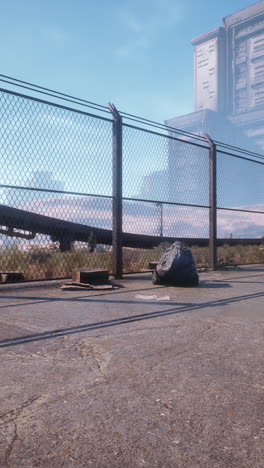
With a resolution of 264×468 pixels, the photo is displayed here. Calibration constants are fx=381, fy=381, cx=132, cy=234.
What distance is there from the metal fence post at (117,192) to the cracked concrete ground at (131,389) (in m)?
2.80

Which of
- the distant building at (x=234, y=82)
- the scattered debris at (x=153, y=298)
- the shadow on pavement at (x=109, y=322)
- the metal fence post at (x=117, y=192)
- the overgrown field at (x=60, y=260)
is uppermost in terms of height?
the distant building at (x=234, y=82)

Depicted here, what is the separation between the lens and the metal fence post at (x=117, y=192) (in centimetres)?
649

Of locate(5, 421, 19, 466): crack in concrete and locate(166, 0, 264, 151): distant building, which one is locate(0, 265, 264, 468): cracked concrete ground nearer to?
locate(5, 421, 19, 466): crack in concrete

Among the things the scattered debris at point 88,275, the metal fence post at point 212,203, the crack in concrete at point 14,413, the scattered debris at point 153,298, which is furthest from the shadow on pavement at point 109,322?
the metal fence post at point 212,203

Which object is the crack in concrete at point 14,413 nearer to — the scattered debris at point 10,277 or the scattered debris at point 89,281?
the scattered debris at point 89,281

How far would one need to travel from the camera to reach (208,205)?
27.8 ft

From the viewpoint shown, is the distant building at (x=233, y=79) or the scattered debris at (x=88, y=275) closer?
the scattered debris at (x=88, y=275)

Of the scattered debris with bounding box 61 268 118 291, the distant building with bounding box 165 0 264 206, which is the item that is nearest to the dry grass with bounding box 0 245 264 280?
the scattered debris with bounding box 61 268 118 291

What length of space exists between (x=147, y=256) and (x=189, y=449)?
7115 mm

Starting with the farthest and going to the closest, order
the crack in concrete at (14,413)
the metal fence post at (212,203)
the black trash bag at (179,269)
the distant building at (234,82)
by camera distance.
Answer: the distant building at (234,82), the metal fence post at (212,203), the black trash bag at (179,269), the crack in concrete at (14,413)

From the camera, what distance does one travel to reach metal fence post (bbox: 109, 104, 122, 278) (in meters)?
6.49

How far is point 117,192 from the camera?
21.3 feet

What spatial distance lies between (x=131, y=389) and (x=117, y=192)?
483cm

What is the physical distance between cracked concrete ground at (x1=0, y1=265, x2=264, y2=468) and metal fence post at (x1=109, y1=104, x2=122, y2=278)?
2795 millimetres
